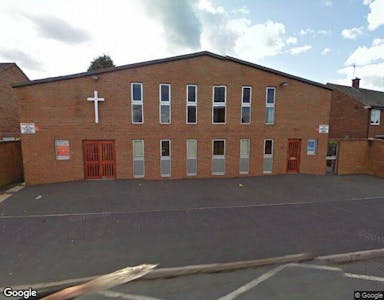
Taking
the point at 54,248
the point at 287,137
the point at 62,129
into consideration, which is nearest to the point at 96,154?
the point at 62,129

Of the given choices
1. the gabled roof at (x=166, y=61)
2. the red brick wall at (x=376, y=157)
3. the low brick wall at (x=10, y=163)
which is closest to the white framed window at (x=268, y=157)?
the gabled roof at (x=166, y=61)

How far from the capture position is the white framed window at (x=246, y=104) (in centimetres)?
1216

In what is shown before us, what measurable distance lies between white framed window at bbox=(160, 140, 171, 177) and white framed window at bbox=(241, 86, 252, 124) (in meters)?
4.58

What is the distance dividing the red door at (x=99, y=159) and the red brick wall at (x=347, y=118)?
2023 centimetres

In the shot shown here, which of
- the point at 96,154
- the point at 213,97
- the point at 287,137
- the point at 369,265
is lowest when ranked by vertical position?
the point at 369,265

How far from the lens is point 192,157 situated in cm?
1198

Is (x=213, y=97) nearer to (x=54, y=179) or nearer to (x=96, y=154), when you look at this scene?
(x=96, y=154)

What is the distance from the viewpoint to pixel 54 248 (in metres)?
4.71

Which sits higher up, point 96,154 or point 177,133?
point 177,133

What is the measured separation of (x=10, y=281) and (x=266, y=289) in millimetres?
4329

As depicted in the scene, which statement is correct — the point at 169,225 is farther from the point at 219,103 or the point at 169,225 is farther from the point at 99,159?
the point at 219,103

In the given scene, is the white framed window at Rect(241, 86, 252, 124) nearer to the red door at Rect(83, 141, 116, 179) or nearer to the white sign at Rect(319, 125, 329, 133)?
the white sign at Rect(319, 125, 329, 133)

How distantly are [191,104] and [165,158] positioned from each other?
3.35m

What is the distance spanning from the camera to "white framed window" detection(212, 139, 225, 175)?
39.9 feet
